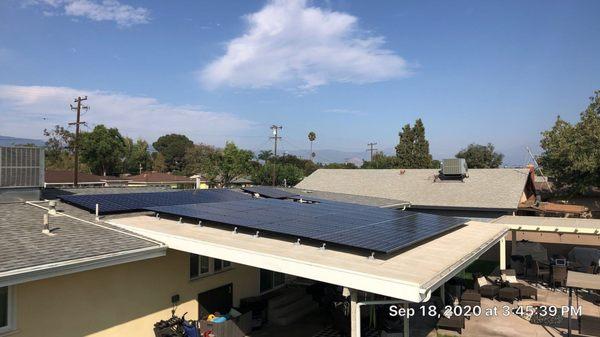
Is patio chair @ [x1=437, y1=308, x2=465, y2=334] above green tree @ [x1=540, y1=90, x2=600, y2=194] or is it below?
below

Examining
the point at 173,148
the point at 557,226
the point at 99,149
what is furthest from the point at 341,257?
the point at 173,148

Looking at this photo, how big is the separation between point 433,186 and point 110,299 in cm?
2531

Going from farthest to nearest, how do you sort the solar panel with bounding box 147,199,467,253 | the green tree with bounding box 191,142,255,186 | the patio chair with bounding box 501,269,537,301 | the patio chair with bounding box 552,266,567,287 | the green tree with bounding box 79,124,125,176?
the green tree with bounding box 79,124,125,176
the green tree with bounding box 191,142,255,186
the patio chair with bounding box 552,266,567,287
the patio chair with bounding box 501,269,537,301
the solar panel with bounding box 147,199,467,253

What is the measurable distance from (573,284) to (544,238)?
1960 cm

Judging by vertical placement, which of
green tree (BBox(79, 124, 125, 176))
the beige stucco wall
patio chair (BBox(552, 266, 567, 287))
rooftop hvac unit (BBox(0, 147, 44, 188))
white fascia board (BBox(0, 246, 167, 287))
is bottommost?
patio chair (BBox(552, 266, 567, 287))

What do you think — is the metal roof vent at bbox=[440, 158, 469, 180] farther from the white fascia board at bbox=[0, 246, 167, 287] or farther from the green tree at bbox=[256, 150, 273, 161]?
the green tree at bbox=[256, 150, 273, 161]

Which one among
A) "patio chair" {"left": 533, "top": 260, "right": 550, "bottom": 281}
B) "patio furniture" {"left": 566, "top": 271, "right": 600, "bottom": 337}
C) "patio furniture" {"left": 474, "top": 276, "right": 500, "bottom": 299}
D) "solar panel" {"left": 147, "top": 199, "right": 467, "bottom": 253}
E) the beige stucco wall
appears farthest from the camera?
"patio chair" {"left": 533, "top": 260, "right": 550, "bottom": 281}

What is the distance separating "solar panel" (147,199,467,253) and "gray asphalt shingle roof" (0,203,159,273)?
220 centimetres

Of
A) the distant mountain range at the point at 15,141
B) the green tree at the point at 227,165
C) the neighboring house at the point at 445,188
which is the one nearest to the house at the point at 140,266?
the distant mountain range at the point at 15,141

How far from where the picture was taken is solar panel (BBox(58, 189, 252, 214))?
493 inches

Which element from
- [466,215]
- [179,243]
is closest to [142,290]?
[179,243]

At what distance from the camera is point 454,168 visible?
30734 mm

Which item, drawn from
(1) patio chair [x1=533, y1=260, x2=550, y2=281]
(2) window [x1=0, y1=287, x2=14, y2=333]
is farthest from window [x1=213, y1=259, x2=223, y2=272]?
(1) patio chair [x1=533, y1=260, x2=550, y2=281]

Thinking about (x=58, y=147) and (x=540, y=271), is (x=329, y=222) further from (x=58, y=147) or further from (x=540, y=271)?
(x=58, y=147)
